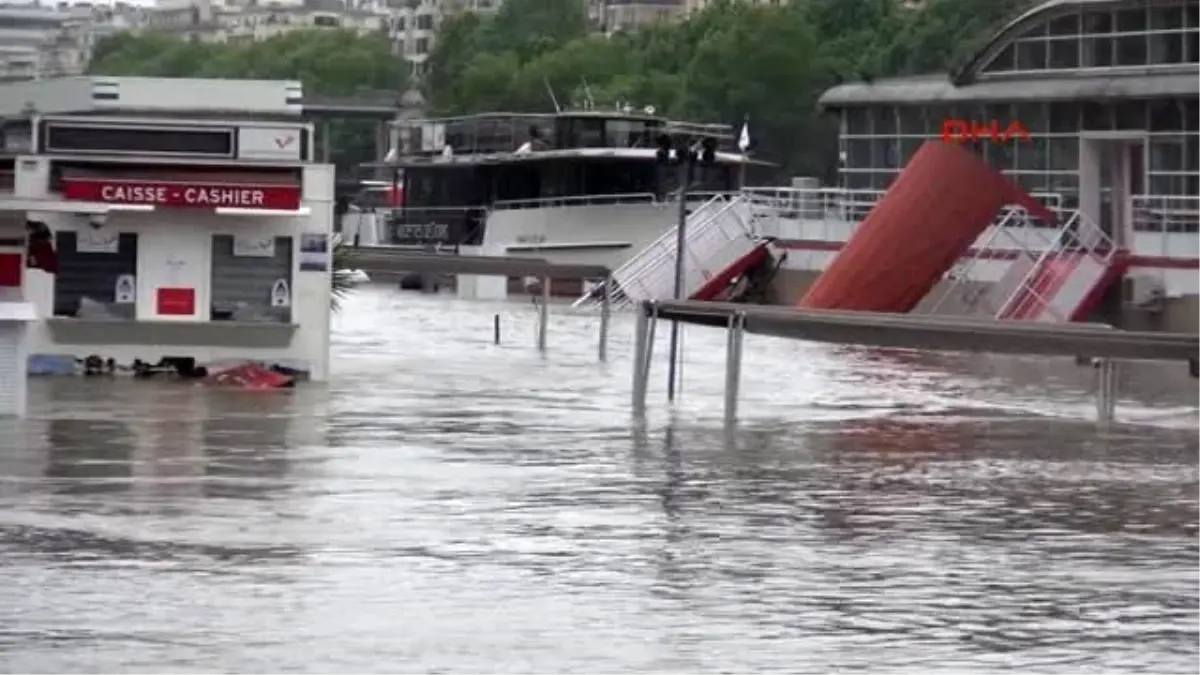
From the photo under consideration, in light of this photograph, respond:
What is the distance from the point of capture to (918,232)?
57656mm

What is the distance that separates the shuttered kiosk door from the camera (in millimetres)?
33469

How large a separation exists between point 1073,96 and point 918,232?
348 inches

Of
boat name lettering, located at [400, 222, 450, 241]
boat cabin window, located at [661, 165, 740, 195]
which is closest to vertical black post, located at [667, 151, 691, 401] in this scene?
boat cabin window, located at [661, 165, 740, 195]

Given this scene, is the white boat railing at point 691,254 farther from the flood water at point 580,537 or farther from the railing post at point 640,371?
the railing post at point 640,371

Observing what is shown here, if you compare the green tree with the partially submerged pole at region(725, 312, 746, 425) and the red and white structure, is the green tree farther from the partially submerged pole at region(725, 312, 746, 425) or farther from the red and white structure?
the partially submerged pole at region(725, 312, 746, 425)

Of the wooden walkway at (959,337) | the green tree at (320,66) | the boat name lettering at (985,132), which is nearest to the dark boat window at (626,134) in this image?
the boat name lettering at (985,132)

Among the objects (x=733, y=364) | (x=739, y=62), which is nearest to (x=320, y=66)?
(x=739, y=62)

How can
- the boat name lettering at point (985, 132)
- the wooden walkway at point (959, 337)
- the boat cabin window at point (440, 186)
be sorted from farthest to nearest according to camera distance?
the boat cabin window at point (440, 186), the boat name lettering at point (985, 132), the wooden walkway at point (959, 337)

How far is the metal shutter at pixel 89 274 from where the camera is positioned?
33375mm

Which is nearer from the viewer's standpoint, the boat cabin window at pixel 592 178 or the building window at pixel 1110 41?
the building window at pixel 1110 41

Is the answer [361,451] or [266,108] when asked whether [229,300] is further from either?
[361,451]

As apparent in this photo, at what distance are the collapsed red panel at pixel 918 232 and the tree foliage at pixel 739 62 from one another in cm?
2992

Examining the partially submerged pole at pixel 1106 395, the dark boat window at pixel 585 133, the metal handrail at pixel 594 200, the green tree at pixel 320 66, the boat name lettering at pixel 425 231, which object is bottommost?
the partially submerged pole at pixel 1106 395

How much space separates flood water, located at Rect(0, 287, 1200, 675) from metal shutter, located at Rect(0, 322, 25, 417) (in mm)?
525
